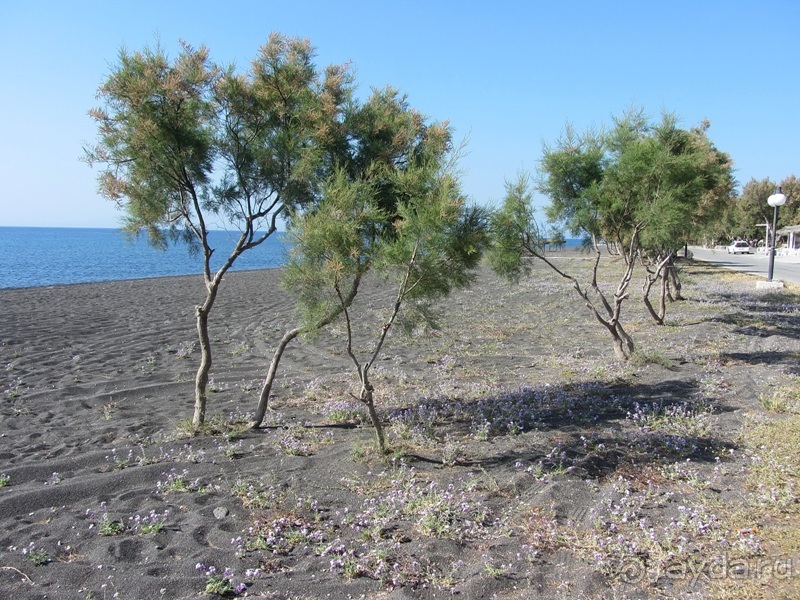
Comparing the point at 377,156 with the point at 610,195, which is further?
the point at 610,195

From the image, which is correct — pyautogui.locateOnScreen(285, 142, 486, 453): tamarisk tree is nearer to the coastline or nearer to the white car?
the coastline

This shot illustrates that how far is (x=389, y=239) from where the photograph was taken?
7238 millimetres

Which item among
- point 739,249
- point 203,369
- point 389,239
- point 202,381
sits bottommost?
point 202,381

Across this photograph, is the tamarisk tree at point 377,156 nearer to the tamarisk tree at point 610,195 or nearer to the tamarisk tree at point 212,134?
the tamarisk tree at point 212,134

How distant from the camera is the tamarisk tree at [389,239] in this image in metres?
6.58

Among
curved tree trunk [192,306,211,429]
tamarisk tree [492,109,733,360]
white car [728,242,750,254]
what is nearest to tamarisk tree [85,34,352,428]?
curved tree trunk [192,306,211,429]

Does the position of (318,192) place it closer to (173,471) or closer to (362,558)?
(173,471)

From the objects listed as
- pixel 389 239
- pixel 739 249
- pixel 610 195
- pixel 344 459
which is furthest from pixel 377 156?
pixel 739 249

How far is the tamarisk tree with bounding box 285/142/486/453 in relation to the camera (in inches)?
259

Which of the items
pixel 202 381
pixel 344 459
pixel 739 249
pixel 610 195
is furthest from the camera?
pixel 739 249

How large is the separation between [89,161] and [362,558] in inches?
249

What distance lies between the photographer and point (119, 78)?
7223 millimetres

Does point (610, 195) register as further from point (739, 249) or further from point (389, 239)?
point (739, 249)

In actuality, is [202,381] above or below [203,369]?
below
